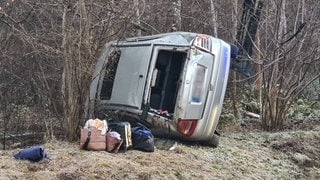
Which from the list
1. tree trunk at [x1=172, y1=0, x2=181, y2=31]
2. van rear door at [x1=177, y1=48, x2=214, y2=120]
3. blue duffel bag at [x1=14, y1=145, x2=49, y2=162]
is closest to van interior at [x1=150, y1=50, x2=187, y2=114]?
van rear door at [x1=177, y1=48, x2=214, y2=120]

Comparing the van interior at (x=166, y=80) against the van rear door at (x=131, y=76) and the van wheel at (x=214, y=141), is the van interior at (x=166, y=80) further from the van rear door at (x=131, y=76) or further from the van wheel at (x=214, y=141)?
the van wheel at (x=214, y=141)

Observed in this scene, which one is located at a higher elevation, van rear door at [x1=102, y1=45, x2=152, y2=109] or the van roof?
the van roof

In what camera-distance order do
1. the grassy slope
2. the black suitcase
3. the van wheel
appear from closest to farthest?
the grassy slope, the black suitcase, the van wheel

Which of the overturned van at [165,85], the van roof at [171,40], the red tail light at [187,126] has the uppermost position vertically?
the van roof at [171,40]

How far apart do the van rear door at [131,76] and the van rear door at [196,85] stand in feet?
2.16

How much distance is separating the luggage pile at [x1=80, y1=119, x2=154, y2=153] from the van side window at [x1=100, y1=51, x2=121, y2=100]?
1.46 meters

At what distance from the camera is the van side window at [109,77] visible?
26.4 ft

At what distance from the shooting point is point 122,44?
8.34 meters

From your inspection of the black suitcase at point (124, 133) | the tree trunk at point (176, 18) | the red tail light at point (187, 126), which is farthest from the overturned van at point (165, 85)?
the tree trunk at point (176, 18)

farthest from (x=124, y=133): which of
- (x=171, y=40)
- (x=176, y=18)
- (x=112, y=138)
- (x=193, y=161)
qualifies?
(x=176, y=18)

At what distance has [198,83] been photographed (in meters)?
7.55

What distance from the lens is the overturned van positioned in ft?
24.5

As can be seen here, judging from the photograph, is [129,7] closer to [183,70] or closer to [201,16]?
[183,70]

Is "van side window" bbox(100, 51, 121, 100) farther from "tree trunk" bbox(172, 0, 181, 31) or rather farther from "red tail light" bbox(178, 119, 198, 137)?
"tree trunk" bbox(172, 0, 181, 31)
